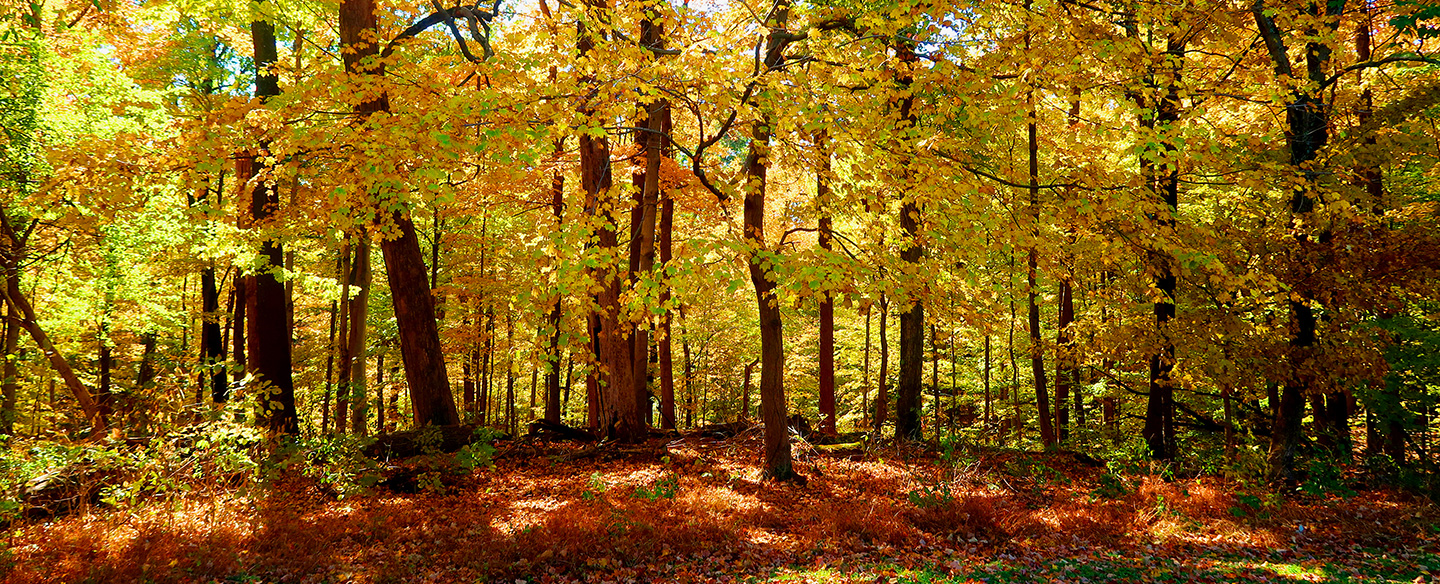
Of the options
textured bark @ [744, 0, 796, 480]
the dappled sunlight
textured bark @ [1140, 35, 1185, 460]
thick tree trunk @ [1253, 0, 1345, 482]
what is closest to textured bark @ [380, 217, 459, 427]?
the dappled sunlight

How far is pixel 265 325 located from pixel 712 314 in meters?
16.5

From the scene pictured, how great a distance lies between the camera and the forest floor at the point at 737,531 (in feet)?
21.3

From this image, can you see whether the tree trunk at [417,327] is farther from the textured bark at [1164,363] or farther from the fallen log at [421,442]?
the textured bark at [1164,363]

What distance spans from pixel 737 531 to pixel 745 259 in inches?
160

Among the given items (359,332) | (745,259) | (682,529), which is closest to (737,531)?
(682,529)

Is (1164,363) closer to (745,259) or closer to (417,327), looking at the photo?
(745,259)

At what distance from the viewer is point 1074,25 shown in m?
7.33

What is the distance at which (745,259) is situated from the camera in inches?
422

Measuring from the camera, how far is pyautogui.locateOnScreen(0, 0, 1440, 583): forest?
22.6ft

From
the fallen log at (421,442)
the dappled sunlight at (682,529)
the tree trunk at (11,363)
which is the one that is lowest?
the dappled sunlight at (682,529)

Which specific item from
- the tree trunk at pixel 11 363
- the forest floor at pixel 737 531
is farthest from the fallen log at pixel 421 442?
the tree trunk at pixel 11 363

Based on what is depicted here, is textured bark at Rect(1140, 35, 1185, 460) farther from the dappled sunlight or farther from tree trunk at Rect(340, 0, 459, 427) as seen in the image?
tree trunk at Rect(340, 0, 459, 427)

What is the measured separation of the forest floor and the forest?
0.06 metres

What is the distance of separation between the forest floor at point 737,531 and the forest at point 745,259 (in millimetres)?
64
